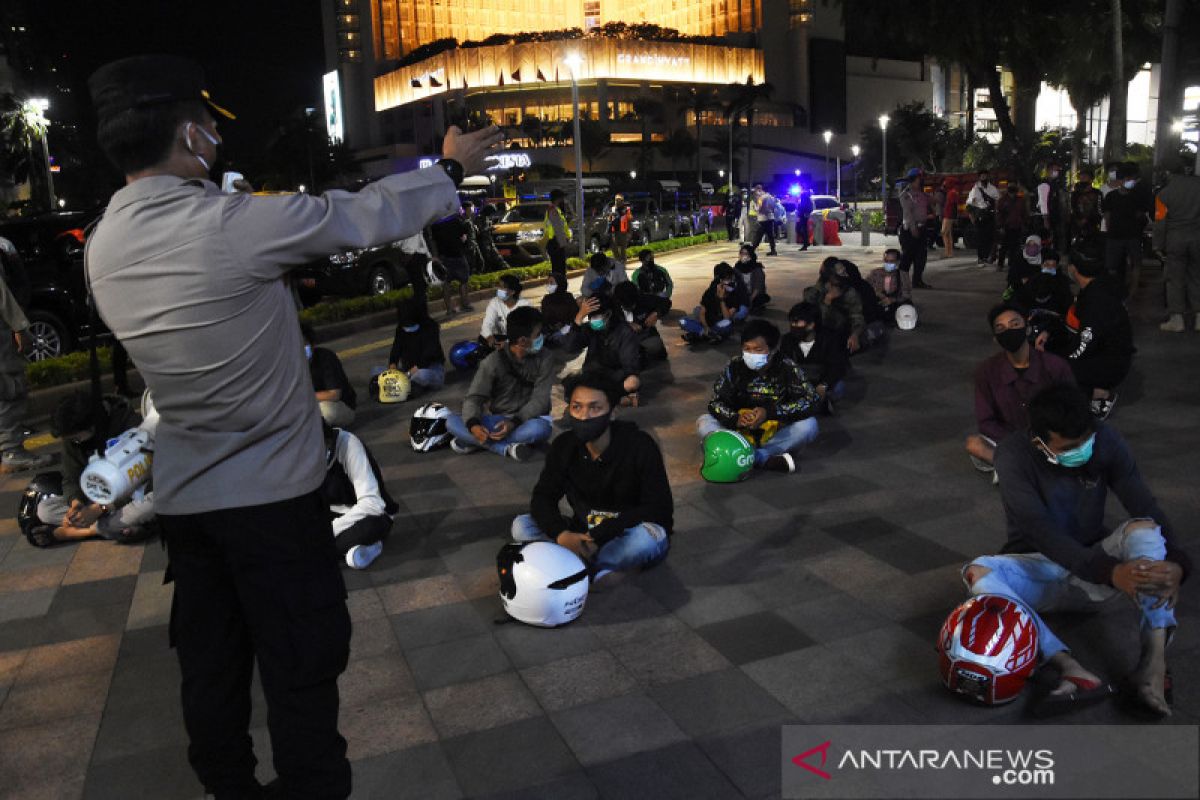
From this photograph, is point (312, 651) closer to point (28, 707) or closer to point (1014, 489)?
point (28, 707)

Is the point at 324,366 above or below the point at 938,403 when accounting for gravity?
above

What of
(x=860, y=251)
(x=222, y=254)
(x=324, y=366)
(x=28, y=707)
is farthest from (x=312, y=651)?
(x=860, y=251)

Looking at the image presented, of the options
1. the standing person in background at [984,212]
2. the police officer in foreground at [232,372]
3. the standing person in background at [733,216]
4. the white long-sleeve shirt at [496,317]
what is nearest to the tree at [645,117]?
the standing person in background at [733,216]

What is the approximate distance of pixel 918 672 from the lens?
4484 mm

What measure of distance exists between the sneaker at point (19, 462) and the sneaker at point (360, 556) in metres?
4.43

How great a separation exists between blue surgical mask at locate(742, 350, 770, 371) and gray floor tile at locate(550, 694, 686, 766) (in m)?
3.98

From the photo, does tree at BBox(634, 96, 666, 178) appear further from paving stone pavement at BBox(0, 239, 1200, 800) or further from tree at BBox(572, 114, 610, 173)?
paving stone pavement at BBox(0, 239, 1200, 800)

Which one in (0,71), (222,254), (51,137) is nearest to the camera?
(222,254)

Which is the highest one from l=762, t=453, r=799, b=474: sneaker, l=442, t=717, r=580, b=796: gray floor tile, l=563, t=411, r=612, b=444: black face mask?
l=563, t=411, r=612, b=444: black face mask

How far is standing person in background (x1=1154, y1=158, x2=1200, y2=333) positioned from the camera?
464 inches

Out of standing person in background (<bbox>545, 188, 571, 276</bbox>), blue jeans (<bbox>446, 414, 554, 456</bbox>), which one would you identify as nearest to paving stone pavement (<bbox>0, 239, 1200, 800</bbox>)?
blue jeans (<bbox>446, 414, 554, 456</bbox>)

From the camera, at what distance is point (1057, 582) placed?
4.66 meters

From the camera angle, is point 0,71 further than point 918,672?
Yes

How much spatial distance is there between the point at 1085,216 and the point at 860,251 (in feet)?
25.9
